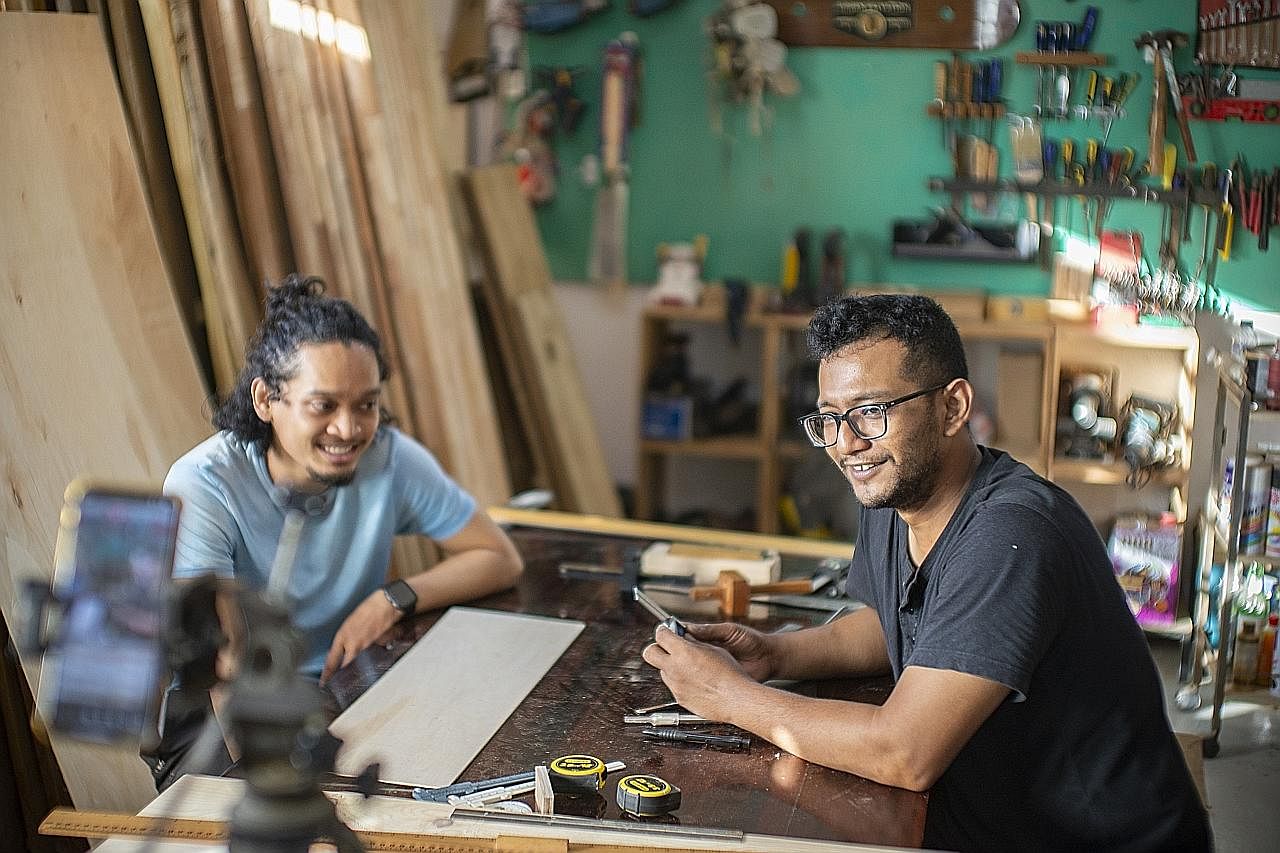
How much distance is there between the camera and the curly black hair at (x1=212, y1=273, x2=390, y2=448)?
2.47 meters

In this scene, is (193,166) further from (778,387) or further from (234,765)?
(778,387)

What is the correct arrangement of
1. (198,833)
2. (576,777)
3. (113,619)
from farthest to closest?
(576,777)
(198,833)
(113,619)

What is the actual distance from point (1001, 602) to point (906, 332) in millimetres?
477

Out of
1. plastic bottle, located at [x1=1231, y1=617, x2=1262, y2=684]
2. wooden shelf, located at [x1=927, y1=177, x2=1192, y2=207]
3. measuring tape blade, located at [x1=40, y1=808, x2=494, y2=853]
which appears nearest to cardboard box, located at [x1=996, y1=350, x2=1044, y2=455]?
wooden shelf, located at [x1=927, y1=177, x2=1192, y2=207]

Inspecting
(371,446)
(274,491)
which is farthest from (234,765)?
(371,446)

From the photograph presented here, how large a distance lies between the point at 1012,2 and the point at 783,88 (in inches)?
35.9

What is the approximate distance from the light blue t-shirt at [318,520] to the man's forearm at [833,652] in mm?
889

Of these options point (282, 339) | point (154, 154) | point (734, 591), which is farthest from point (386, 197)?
point (734, 591)

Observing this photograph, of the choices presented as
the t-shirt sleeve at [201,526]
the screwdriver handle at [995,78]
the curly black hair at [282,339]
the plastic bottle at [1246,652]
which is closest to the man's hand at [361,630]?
the t-shirt sleeve at [201,526]

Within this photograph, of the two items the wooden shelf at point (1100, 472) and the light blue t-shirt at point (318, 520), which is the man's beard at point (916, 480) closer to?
the light blue t-shirt at point (318, 520)

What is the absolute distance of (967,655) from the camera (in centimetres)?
184

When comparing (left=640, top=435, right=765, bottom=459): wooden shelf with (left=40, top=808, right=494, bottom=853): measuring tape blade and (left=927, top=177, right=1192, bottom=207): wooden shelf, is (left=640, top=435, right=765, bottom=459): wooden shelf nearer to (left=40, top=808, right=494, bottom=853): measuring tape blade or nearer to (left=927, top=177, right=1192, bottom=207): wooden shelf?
(left=927, top=177, right=1192, bottom=207): wooden shelf

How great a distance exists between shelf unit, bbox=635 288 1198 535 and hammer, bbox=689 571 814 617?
2210 mm

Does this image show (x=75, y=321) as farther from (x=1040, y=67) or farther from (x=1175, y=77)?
(x=1175, y=77)
